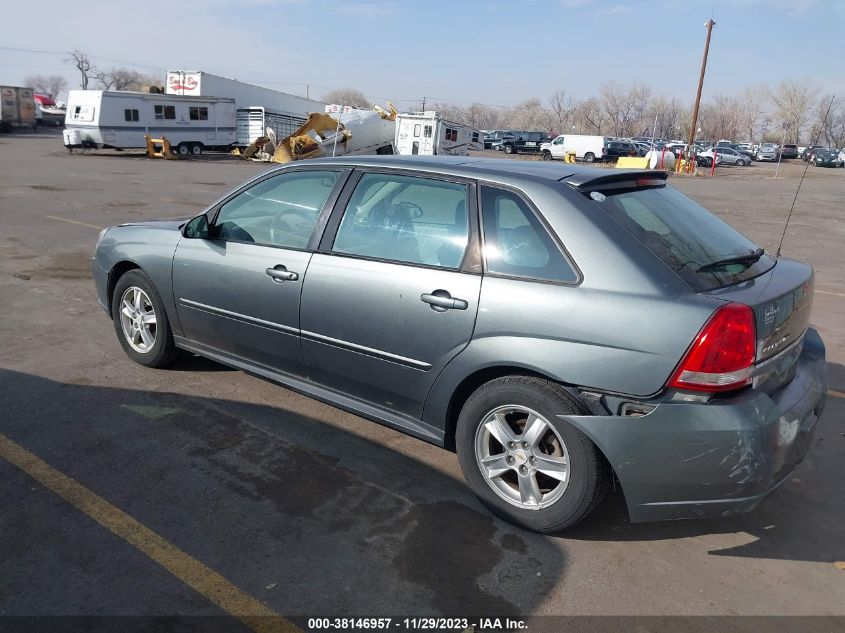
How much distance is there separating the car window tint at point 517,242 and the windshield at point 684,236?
33cm

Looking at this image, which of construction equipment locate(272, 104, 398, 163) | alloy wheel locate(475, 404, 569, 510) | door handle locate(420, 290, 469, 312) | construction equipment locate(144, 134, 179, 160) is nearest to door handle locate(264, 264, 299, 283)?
door handle locate(420, 290, 469, 312)

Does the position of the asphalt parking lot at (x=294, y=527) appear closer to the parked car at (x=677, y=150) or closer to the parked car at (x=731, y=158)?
the parked car at (x=677, y=150)

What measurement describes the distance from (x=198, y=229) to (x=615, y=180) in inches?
107

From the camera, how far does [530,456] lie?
3.17 metres

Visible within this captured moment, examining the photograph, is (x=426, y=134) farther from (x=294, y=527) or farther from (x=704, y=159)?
(x=294, y=527)

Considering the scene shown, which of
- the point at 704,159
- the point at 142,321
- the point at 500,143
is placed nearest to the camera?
the point at 142,321

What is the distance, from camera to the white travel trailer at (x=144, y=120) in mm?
32250

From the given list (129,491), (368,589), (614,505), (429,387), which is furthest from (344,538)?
(614,505)

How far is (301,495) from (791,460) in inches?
90.6

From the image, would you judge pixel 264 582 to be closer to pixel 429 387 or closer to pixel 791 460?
pixel 429 387

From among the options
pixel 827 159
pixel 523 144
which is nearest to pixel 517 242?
pixel 523 144

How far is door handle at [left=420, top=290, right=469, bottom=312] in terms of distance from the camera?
129 inches

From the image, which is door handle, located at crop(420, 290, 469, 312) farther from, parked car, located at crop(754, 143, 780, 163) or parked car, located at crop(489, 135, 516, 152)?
parked car, located at crop(754, 143, 780, 163)

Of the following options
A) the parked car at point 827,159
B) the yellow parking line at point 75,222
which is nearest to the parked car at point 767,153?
the parked car at point 827,159
